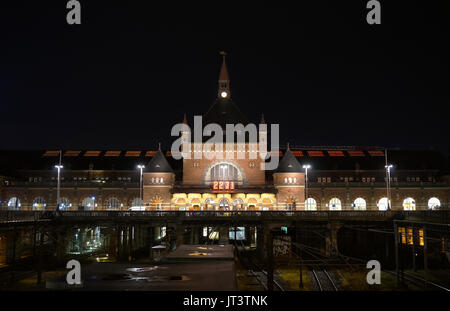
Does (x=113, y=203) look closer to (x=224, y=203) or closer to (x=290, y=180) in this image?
(x=224, y=203)

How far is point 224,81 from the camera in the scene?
251ft

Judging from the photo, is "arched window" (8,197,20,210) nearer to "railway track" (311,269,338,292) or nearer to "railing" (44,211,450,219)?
"railing" (44,211,450,219)

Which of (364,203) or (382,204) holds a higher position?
(364,203)

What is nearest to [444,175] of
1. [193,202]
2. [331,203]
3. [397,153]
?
[397,153]

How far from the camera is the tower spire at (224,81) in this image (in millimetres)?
75312

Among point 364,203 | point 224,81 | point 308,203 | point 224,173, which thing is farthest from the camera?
point 224,81

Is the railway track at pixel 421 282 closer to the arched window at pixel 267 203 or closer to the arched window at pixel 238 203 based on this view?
the arched window at pixel 267 203

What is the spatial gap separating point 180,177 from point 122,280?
67215 millimetres

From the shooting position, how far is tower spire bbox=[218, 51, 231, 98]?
247ft

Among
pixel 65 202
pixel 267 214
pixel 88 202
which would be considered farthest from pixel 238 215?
pixel 65 202

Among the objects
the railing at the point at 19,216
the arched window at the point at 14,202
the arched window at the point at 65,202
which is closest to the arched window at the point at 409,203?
the railing at the point at 19,216

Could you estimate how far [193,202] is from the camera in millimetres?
65812
